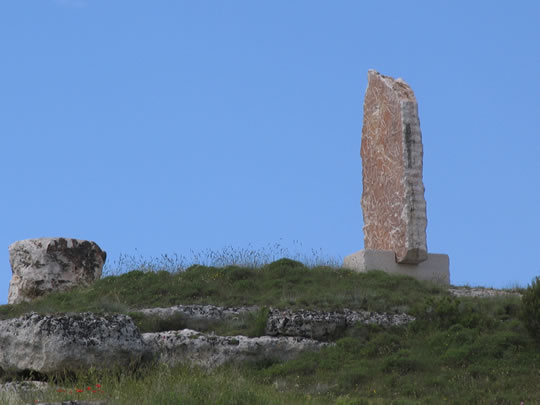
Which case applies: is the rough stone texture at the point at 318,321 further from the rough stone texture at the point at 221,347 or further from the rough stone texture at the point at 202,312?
the rough stone texture at the point at 202,312

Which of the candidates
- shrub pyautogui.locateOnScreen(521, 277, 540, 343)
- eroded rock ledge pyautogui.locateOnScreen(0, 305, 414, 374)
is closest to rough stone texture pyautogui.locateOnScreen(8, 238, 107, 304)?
eroded rock ledge pyautogui.locateOnScreen(0, 305, 414, 374)

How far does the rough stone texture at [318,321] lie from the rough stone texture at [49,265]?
736 cm

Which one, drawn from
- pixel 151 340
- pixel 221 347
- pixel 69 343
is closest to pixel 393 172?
pixel 221 347

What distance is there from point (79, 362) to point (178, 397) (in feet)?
11.9

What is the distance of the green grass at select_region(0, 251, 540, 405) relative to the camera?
11.4 m

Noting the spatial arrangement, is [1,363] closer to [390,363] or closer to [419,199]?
[390,363]

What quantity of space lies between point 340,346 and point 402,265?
749 cm

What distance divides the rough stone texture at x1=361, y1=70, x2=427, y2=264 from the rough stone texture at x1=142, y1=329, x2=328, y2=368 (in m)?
7.25

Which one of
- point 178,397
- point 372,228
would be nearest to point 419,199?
point 372,228

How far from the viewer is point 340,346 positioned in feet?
50.0

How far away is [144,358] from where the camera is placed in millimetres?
13336

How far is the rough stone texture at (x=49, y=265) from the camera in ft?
70.0

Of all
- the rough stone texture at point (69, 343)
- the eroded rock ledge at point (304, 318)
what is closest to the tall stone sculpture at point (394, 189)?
the eroded rock ledge at point (304, 318)

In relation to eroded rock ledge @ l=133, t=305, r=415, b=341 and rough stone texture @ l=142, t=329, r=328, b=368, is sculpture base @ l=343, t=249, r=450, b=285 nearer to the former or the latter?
eroded rock ledge @ l=133, t=305, r=415, b=341
